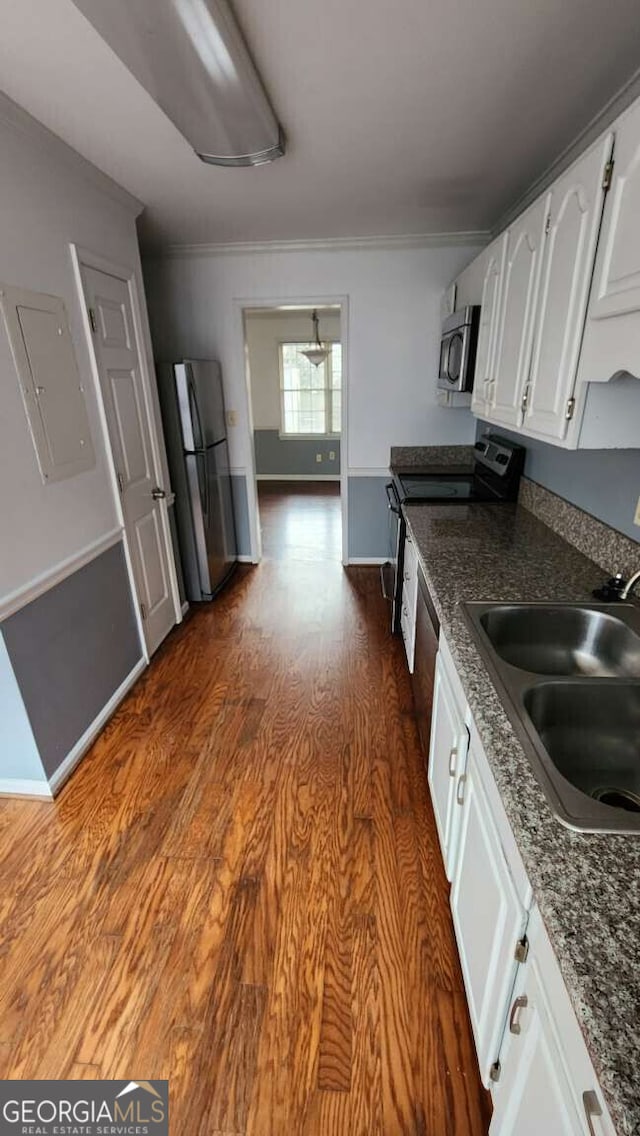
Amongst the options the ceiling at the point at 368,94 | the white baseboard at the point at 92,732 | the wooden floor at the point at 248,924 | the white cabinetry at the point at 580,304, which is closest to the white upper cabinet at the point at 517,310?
the white cabinetry at the point at 580,304

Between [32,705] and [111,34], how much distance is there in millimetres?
2024

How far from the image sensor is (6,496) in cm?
171

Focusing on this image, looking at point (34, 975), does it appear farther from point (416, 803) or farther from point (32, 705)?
point (416, 803)

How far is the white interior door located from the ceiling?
54cm

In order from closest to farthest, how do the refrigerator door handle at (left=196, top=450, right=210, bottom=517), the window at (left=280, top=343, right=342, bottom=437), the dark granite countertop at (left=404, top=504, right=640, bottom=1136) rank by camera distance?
the dark granite countertop at (left=404, top=504, right=640, bottom=1136), the refrigerator door handle at (left=196, top=450, right=210, bottom=517), the window at (left=280, top=343, right=342, bottom=437)

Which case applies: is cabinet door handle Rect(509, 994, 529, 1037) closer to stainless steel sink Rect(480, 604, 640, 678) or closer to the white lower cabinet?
the white lower cabinet

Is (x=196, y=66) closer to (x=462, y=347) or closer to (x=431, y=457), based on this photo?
(x=462, y=347)

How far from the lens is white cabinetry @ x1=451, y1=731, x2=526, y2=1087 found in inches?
34.6

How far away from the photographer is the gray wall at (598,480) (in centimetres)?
161

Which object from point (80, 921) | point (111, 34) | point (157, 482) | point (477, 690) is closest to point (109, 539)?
point (157, 482)

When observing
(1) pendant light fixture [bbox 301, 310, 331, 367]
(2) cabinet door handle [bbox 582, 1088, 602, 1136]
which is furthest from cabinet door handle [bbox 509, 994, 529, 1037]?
(1) pendant light fixture [bbox 301, 310, 331, 367]

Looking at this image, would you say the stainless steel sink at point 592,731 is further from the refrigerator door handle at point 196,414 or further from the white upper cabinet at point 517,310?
the refrigerator door handle at point 196,414

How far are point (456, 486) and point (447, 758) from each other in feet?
6.76

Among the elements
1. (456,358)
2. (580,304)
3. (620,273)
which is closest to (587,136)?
(456,358)
